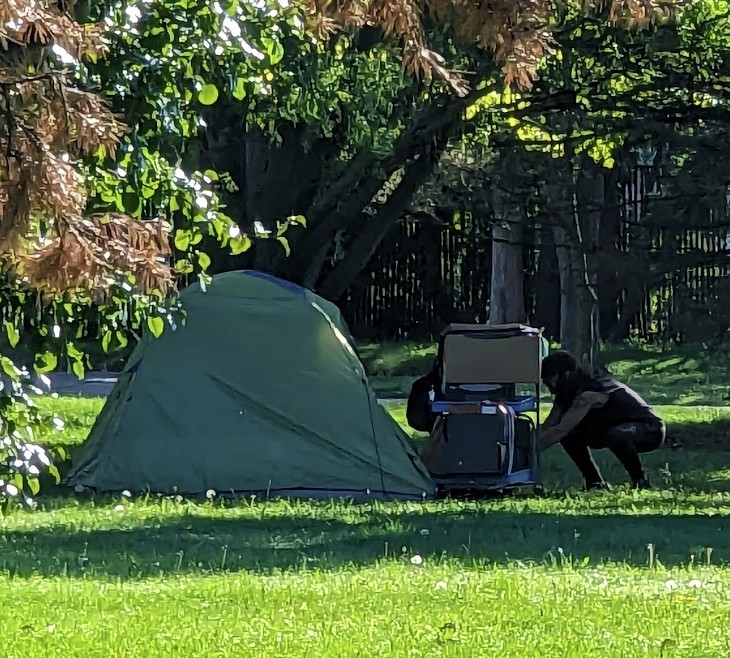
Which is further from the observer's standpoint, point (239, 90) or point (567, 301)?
point (567, 301)

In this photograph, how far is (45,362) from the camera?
6273 mm

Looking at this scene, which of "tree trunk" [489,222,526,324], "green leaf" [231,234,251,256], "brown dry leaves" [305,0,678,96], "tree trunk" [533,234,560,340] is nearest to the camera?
"brown dry leaves" [305,0,678,96]

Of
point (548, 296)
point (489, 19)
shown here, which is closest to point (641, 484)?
point (489, 19)

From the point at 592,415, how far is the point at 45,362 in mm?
6925

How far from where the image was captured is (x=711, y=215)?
15.8m

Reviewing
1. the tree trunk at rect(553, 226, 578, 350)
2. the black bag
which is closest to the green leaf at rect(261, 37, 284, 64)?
the black bag

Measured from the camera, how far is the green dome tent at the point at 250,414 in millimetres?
11938

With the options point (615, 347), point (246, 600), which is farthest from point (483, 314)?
point (246, 600)

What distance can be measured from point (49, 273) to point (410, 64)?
130 centimetres

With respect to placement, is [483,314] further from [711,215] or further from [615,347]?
[711,215]

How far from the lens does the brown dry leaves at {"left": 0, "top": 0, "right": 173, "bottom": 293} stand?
4832 mm

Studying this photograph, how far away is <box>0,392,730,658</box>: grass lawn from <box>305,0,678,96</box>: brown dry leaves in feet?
6.86

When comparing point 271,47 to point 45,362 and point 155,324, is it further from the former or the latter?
point 45,362

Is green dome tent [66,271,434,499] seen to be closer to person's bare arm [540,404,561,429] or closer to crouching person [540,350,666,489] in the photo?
person's bare arm [540,404,561,429]
